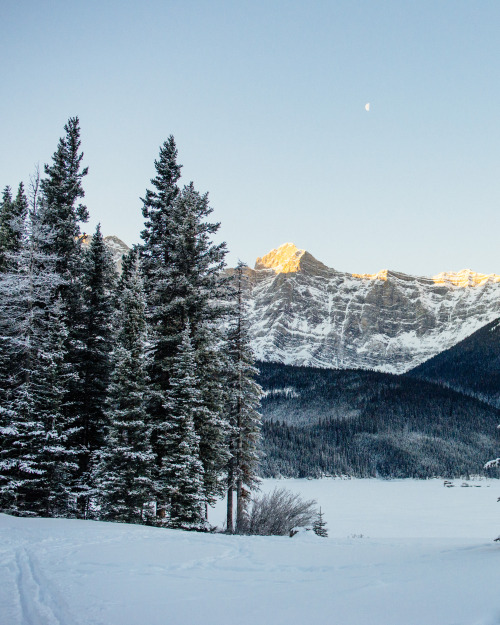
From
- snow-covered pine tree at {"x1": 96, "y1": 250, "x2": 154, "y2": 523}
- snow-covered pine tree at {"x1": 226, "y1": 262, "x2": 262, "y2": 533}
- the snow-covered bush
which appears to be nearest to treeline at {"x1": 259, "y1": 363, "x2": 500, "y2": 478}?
the snow-covered bush

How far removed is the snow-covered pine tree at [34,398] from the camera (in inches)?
805

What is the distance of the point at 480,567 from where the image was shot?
8.52 metres

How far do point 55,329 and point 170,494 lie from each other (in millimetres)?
10102

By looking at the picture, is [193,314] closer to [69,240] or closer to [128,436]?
[128,436]

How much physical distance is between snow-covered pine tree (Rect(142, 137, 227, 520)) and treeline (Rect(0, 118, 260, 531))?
0.07 m

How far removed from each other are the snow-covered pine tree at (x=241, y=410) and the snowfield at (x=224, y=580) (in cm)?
1214

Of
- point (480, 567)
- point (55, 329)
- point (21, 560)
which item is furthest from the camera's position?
point (55, 329)

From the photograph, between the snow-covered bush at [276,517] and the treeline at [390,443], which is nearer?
the snow-covered bush at [276,517]

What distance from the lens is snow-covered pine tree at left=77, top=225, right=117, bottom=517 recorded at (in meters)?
A: 24.5

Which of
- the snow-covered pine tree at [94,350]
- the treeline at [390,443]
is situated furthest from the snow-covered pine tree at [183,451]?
the treeline at [390,443]

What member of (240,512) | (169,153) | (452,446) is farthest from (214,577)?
(452,446)

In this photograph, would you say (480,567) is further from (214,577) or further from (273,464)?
(273,464)

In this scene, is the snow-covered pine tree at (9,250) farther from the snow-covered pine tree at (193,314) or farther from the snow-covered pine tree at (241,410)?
the snow-covered pine tree at (241,410)

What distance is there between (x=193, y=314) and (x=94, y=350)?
261 inches
